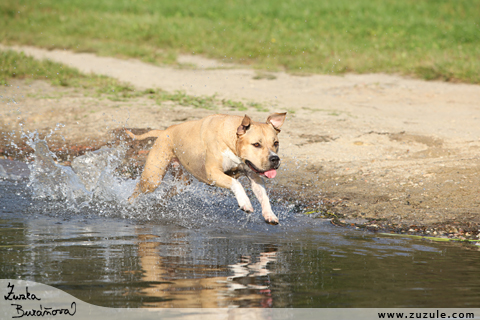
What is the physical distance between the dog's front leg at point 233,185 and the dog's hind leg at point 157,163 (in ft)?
2.90

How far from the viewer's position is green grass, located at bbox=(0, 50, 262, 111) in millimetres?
12062

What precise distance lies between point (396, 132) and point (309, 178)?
240 cm

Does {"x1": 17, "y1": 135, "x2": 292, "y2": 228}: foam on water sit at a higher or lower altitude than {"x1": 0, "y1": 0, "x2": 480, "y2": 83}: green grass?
lower

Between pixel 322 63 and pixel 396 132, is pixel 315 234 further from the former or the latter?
pixel 322 63

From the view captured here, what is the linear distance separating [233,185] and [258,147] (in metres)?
0.49

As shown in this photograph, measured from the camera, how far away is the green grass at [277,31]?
620 inches

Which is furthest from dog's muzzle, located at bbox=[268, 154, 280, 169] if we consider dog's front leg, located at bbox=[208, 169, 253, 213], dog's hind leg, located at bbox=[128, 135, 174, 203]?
dog's hind leg, located at bbox=[128, 135, 174, 203]

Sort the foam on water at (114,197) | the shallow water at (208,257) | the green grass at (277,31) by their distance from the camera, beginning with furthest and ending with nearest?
the green grass at (277,31)
the foam on water at (114,197)
the shallow water at (208,257)

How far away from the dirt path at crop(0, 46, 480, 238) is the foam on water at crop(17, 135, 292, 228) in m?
1.15

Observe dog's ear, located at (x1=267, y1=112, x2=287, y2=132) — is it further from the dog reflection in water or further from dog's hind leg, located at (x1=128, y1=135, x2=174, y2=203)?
the dog reflection in water

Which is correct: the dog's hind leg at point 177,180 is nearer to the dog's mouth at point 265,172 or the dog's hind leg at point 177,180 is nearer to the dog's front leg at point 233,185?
the dog's front leg at point 233,185

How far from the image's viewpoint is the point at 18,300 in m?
4.18

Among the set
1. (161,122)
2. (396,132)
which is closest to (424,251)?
(396,132)

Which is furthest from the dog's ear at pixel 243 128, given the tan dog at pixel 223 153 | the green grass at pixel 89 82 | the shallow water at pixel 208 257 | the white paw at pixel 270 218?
the green grass at pixel 89 82
